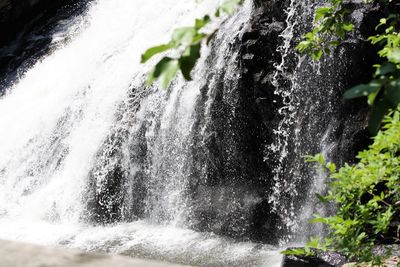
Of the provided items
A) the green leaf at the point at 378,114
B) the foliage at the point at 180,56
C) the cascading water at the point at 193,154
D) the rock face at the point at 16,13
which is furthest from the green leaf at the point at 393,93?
the rock face at the point at 16,13

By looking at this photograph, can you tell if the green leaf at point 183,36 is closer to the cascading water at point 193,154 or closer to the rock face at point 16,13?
the cascading water at point 193,154

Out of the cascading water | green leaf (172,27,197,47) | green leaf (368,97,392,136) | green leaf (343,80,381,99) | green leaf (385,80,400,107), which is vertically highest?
green leaf (172,27,197,47)

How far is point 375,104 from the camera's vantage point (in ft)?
4.09

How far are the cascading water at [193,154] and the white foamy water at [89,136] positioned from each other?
1.2 inches

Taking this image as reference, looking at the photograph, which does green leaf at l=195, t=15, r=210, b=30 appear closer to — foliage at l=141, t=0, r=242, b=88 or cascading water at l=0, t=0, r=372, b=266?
foliage at l=141, t=0, r=242, b=88

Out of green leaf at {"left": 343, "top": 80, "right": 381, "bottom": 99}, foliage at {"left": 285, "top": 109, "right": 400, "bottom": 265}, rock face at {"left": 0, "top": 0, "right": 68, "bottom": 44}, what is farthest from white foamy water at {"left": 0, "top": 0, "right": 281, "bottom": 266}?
green leaf at {"left": 343, "top": 80, "right": 381, "bottom": 99}

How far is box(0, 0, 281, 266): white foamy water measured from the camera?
762 cm

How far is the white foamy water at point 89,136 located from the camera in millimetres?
7617

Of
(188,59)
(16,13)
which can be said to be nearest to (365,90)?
(188,59)

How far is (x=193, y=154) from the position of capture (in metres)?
8.59

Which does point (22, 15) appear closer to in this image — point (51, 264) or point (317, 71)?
point (317, 71)

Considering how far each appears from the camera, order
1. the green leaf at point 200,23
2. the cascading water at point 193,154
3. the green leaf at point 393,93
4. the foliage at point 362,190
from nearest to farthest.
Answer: the green leaf at point 393,93, the green leaf at point 200,23, the foliage at point 362,190, the cascading water at point 193,154

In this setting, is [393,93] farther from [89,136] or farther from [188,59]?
[89,136]

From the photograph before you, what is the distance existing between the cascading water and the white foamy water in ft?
0.10
